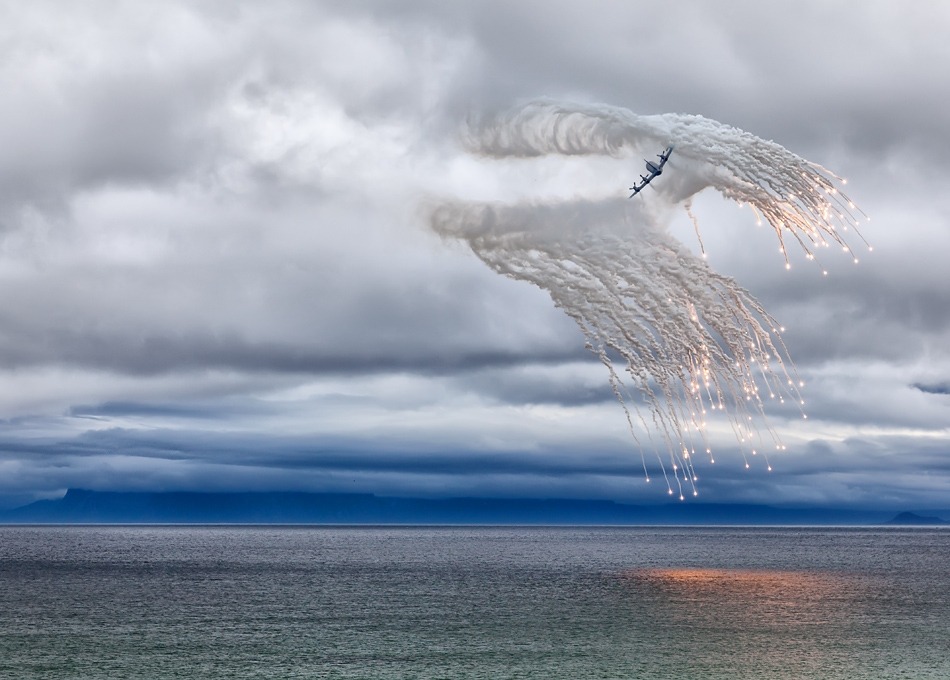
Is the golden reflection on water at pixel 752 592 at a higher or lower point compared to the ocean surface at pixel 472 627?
Answer: lower

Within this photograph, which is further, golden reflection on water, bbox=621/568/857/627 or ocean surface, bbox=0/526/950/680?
golden reflection on water, bbox=621/568/857/627

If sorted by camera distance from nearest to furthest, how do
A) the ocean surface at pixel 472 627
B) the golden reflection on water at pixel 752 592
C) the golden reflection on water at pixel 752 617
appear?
the ocean surface at pixel 472 627
the golden reflection on water at pixel 752 617
the golden reflection on water at pixel 752 592

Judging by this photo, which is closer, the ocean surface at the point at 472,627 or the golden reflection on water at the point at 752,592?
the ocean surface at the point at 472,627

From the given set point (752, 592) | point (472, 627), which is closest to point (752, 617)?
point (472, 627)

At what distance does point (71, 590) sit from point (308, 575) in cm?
4253

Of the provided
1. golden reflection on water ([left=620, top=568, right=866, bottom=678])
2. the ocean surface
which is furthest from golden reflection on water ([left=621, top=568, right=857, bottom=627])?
the ocean surface

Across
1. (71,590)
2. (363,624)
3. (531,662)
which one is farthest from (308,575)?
(531,662)

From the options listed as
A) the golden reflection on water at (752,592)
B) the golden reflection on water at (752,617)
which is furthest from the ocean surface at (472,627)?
the golden reflection on water at (752,592)

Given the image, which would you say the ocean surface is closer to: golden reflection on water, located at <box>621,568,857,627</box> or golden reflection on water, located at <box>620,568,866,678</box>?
golden reflection on water, located at <box>620,568,866,678</box>

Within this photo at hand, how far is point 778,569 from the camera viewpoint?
187 meters

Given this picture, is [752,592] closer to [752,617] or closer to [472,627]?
[752,617]

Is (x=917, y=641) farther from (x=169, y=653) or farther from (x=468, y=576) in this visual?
(x=468, y=576)

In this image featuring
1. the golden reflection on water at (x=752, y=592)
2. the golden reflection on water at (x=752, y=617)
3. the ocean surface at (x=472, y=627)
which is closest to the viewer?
the ocean surface at (x=472, y=627)

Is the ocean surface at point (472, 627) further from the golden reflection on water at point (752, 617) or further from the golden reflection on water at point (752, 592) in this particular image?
the golden reflection on water at point (752, 592)
